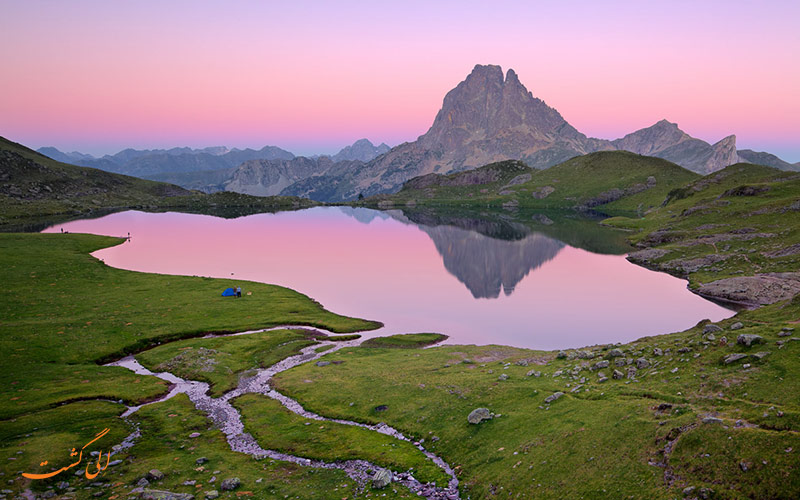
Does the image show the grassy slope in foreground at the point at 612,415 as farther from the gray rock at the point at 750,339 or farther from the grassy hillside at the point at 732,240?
the grassy hillside at the point at 732,240

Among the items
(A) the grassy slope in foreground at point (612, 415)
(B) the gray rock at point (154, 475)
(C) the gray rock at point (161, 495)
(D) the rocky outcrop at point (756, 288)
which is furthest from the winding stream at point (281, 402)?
(D) the rocky outcrop at point (756, 288)

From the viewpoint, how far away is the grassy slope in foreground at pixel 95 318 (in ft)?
150

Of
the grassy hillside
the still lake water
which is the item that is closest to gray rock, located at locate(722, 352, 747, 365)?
the still lake water

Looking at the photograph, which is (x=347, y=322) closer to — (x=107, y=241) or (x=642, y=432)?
(x=642, y=432)

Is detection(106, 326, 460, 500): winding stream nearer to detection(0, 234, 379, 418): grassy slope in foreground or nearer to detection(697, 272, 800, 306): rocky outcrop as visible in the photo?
detection(0, 234, 379, 418): grassy slope in foreground

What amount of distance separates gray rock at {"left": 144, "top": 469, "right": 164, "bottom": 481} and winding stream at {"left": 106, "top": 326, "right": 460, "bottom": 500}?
6.39 m

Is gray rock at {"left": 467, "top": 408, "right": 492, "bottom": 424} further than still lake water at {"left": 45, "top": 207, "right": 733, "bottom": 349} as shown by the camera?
No

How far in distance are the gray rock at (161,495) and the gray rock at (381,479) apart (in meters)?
10.8

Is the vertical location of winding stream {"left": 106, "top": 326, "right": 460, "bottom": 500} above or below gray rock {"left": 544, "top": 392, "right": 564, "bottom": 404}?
below

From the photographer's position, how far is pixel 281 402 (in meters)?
43.5

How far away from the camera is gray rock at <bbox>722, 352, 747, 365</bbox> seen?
3039 centimetres

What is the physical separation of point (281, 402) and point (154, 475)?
16.8 metres

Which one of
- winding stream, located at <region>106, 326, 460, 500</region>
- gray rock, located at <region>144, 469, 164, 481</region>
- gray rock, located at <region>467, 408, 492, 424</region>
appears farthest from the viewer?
gray rock, located at <region>467, 408, 492, 424</region>

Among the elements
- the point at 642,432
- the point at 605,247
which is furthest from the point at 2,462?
the point at 605,247
